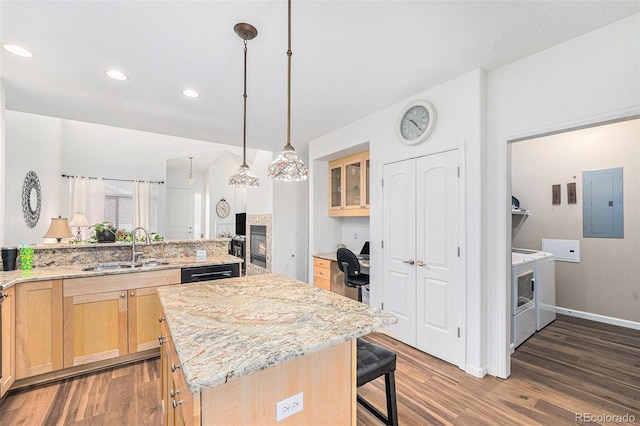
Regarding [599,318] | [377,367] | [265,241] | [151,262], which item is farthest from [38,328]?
[599,318]

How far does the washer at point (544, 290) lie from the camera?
131 inches

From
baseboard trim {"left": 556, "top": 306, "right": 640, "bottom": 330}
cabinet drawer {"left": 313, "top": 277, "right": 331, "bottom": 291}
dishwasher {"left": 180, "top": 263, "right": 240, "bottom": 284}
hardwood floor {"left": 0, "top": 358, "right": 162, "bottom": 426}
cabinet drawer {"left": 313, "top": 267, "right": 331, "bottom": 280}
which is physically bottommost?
hardwood floor {"left": 0, "top": 358, "right": 162, "bottom": 426}

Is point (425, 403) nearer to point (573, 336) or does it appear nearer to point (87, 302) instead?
point (573, 336)

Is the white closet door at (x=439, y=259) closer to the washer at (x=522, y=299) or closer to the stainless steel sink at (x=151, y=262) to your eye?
the washer at (x=522, y=299)

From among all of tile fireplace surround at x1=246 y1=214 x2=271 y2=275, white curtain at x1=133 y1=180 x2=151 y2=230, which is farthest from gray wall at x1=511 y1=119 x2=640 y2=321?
white curtain at x1=133 y1=180 x2=151 y2=230

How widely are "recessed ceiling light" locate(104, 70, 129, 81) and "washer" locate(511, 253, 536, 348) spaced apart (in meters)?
4.18

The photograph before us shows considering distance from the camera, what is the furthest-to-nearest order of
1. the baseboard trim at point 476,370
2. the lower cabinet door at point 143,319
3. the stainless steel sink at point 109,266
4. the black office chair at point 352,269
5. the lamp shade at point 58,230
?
the lamp shade at point 58,230 < the black office chair at point 352,269 < the stainless steel sink at point 109,266 < the lower cabinet door at point 143,319 < the baseboard trim at point 476,370

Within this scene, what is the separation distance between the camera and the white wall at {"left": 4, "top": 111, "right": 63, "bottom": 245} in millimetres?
3717

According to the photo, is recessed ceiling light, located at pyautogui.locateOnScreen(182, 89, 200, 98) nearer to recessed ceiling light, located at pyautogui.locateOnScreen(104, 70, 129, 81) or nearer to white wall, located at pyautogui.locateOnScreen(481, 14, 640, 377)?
recessed ceiling light, located at pyautogui.locateOnScreen(104, 70, 129, 81)

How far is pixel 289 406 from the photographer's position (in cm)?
109

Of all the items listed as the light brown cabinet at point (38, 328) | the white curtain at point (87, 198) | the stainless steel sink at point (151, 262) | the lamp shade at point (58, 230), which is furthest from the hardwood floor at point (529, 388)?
the white curtain at point (87, 198)

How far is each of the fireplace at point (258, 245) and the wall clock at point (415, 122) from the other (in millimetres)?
3364

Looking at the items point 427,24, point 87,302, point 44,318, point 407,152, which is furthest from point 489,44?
point 44,318

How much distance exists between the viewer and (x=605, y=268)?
3.59 m
